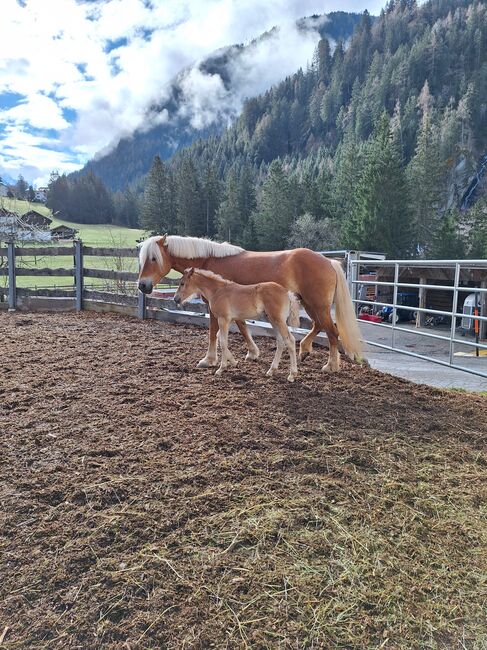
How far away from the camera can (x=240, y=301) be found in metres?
4.55

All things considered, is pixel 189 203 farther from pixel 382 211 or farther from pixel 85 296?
pixel 85 296

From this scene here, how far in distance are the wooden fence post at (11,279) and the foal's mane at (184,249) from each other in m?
5.65

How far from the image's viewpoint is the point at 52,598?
1.65 meters

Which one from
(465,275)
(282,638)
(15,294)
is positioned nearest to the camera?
(282,638)

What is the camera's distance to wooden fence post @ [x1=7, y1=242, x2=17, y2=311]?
30.4 feet

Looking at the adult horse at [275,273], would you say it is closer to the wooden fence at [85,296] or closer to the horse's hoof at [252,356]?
the horse's hoof at [252,356]

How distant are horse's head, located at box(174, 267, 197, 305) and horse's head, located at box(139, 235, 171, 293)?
19.8 inches

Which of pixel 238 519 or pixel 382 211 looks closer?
pixel 238 519

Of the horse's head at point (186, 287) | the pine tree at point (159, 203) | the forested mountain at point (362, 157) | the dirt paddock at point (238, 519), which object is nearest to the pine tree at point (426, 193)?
the forested mountain at point (362, 157)

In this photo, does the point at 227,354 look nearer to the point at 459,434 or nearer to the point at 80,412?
the point at 80,412

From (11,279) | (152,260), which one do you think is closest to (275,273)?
(152,260)

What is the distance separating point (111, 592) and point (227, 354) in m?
3.18

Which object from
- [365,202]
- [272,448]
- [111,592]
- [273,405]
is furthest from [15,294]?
[365,202]

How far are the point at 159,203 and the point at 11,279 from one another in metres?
50.9
